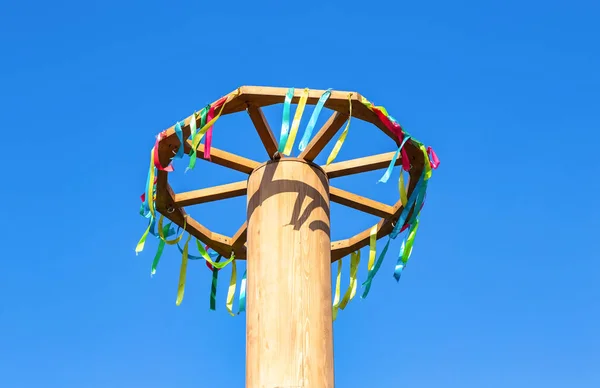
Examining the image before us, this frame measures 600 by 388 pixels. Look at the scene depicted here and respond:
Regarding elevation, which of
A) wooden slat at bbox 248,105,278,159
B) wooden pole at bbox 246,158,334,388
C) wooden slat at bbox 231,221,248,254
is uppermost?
wooden slat at bbox 248,105,278,159

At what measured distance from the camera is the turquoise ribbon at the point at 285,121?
595 centimetres

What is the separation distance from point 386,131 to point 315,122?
1.95 feet

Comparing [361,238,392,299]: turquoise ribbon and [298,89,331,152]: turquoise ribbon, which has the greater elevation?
[298,89,331,152]: turquoise ribbon

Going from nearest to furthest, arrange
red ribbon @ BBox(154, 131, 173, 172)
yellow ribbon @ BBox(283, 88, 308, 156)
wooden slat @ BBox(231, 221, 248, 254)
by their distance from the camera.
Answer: yellow ribbon @ BBox(283, 88, 308, 156)
red ribbon @ BBox(154, 131, 173, 172)
wooden slat @ BBox(231, 221, 248, 254)

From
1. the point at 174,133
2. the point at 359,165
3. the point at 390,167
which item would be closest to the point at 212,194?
the point at 174,133

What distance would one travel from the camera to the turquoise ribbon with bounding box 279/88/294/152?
5.95 meters

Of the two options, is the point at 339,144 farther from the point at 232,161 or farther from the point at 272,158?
the point at 232,161

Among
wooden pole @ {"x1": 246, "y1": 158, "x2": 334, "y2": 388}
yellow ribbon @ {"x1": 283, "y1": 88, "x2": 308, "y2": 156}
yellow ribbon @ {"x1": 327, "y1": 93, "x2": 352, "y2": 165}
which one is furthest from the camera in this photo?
yellow ribbon @ {"x1": 327, "y1": 93, "x2": 352, "y2": 165}

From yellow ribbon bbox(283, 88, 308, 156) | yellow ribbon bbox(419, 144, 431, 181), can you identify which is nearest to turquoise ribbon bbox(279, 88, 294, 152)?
yellow ribbon bbox(283, 88, 308, 156)

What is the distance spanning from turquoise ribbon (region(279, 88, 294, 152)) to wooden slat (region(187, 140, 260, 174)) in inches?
25.0

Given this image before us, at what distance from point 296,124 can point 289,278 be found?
101 cm

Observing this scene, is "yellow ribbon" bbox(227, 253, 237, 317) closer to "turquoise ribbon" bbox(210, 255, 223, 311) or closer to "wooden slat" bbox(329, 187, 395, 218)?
"turquoise ribbon" bbox(210, 255, 223, 311)

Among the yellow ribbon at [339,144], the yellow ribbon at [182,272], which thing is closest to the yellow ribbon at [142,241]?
the yellow ribbon at [182,272]

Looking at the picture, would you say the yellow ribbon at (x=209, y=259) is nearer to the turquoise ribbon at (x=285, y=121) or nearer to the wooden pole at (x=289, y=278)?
the wooden pole at (x=289, y=278)
